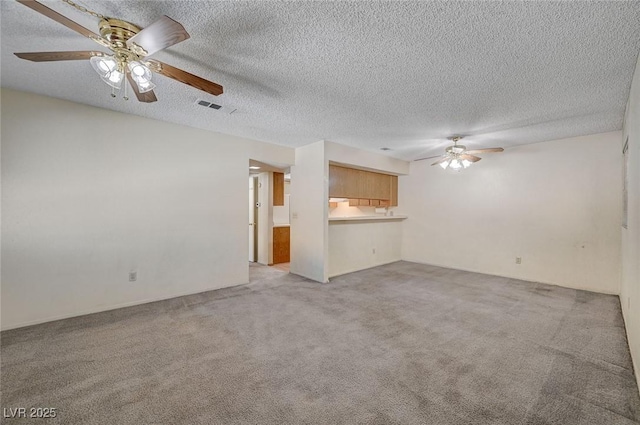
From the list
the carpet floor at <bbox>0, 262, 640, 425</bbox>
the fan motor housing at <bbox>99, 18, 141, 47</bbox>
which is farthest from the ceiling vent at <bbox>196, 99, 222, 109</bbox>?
the carpet floor at <bbox>0, 262, 640, 425</bbox>

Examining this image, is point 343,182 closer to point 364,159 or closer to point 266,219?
point 364,159

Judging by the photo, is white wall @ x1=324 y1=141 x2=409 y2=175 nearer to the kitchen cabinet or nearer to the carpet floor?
the kitchen cabinet

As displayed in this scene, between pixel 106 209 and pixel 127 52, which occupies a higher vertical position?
pixel 127 52

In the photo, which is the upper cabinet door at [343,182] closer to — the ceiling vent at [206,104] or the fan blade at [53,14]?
the ceiling vent at [206,104]

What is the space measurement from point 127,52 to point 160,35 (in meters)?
0.45

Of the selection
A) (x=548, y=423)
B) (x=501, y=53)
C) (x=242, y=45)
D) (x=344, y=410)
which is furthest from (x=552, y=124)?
(x=344, y=410)

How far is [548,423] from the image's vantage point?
5.12 ft

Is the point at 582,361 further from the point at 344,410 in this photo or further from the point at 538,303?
the point at 344,410

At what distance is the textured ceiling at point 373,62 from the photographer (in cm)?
160

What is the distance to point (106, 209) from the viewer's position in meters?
3.22

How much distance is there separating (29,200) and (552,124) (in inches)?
251

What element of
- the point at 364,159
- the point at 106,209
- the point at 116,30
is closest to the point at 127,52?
the point at 116,30

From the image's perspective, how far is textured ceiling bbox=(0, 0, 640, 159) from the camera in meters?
1.60

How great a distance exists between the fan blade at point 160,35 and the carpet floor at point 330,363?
219cm
